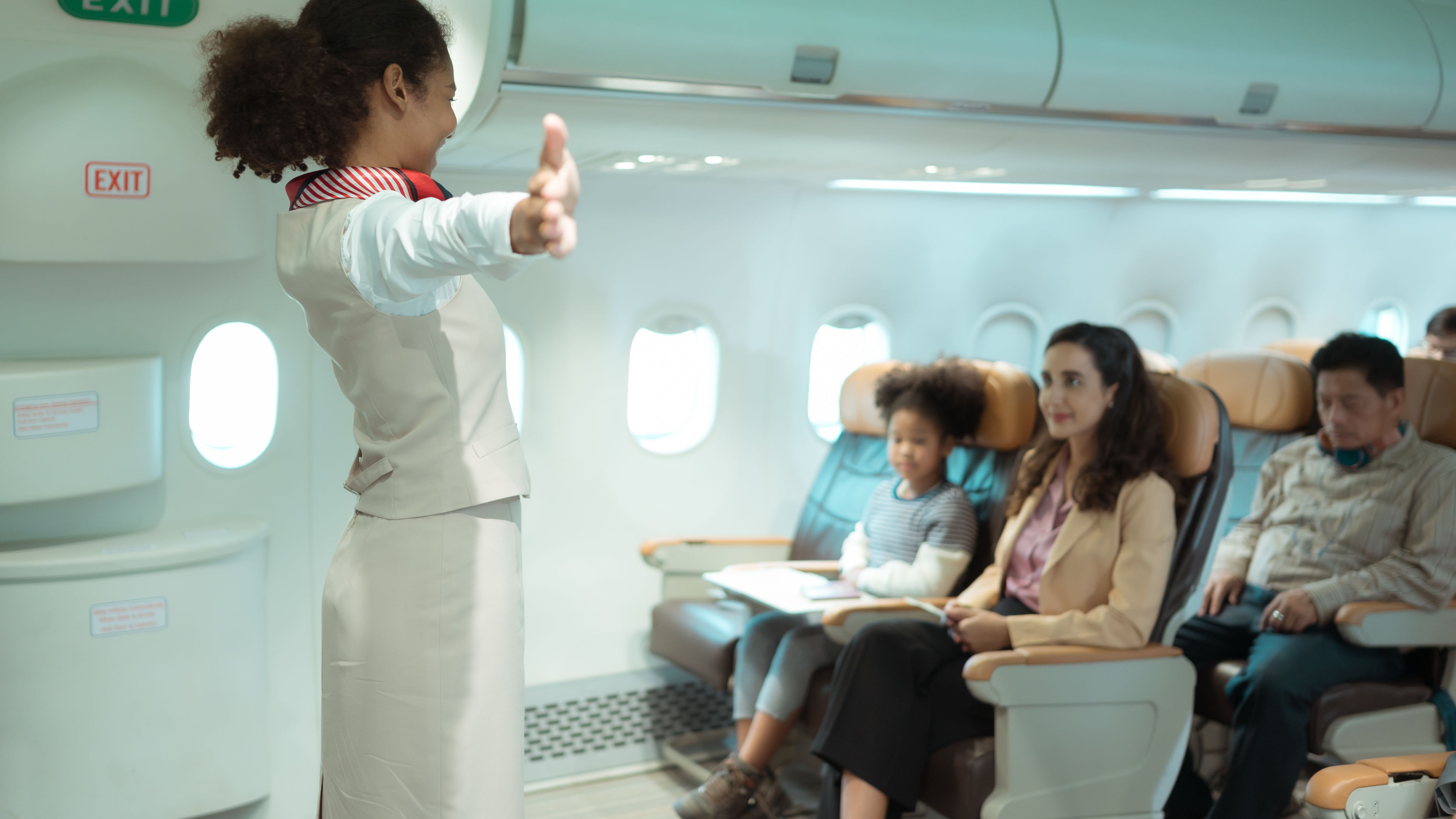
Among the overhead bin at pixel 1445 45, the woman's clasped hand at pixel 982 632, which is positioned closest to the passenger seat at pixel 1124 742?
the woman's clasped hand at pixel 982 632

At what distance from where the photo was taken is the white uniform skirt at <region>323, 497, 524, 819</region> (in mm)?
1396

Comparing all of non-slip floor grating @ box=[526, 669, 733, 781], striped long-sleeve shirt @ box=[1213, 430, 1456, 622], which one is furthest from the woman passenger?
non-slip floor grating @ box=[526, 669, 733, 781]

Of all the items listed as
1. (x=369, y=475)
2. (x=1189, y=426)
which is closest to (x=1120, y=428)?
(x=1189, y=426)

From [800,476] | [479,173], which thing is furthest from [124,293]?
[800,476]

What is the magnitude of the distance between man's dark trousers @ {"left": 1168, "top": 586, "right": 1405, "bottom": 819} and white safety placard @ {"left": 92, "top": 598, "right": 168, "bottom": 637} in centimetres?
248

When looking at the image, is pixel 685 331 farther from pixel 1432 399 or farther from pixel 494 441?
pixel 494 441

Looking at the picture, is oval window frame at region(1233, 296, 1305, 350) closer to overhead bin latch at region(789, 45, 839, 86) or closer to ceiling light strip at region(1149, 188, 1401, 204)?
ceiling light strip at region(1149, 188, 1401, 204)

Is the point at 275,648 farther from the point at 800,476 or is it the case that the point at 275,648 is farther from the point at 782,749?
the point at 800,476

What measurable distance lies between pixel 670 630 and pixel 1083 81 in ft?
6.84

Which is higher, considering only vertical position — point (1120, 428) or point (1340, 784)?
point (1120, 428)

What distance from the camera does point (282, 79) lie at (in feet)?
4.23

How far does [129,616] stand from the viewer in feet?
7.77

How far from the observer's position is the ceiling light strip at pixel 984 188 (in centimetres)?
412

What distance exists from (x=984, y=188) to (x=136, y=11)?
3066mm
